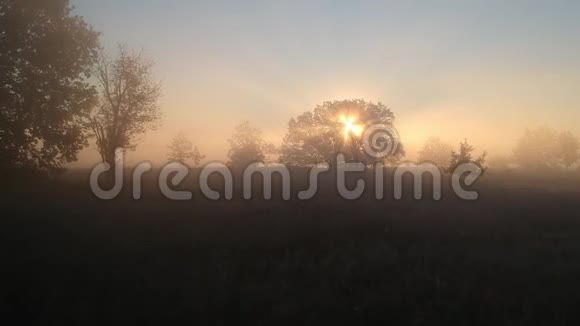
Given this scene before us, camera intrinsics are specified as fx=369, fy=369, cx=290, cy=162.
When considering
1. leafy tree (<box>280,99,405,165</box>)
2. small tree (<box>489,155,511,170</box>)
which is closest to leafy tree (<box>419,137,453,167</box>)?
small tree (<box>489,155,511,170</box>)

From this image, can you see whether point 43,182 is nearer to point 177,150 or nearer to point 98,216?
point 98,216

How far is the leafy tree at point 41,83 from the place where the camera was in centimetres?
1689

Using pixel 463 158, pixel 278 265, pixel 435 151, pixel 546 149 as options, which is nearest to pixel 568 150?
pixel 546 149

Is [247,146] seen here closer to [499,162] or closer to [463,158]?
[463,158]

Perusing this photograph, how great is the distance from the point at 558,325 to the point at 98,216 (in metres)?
14.1

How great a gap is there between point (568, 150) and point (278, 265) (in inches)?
3542

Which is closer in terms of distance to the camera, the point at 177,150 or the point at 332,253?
the point at 332,253

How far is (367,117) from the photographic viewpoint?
161 ft

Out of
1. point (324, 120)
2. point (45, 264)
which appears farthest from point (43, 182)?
point (324, 120)

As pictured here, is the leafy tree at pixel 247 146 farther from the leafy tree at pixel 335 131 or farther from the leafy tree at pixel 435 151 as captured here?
the leafy tree at pixel 435 151

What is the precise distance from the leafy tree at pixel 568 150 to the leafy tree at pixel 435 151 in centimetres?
2239

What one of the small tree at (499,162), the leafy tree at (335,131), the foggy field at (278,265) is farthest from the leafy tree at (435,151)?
the foggy field at (278,265)

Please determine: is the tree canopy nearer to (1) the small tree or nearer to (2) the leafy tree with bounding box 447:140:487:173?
(1) the small tree

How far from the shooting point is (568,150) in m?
77.3
